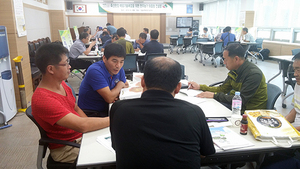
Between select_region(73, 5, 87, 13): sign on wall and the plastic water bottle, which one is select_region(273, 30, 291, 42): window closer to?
the plastic water bottle

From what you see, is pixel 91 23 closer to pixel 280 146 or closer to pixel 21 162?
pixel 21 162

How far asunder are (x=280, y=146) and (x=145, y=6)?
50.2ft

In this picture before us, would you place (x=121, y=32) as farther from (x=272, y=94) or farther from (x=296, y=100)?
(x=296, y=100)

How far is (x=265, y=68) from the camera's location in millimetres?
7750

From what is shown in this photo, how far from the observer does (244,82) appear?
2.34 metres

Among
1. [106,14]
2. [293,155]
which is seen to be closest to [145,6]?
[106,14]

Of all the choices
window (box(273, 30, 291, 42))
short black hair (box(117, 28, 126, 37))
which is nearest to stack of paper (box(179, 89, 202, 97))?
short black hair (box(117, 28, 126, 37))

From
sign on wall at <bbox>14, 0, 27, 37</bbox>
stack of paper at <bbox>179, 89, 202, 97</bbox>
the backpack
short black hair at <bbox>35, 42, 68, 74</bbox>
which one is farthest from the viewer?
the backpack

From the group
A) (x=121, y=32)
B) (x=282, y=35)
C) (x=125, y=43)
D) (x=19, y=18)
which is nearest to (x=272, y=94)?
(x=125, y=43)

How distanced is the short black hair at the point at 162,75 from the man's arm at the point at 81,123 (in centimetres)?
69

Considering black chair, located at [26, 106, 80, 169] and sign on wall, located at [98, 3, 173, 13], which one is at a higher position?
sign on wall, located at [98, 3, 173, 13]

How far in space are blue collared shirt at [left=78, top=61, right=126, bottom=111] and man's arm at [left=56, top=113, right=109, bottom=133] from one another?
0.59 metres

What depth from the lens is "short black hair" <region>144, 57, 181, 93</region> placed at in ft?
3.67

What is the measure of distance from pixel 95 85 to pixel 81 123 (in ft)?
2.23
